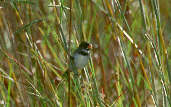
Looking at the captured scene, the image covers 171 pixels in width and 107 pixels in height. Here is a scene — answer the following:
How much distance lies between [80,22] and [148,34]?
478mm

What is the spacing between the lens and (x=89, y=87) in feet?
6.69

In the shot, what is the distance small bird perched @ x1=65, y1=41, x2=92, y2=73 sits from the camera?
235cm

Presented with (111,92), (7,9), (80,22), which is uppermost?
(7,9)

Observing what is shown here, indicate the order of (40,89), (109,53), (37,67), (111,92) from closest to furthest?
1. (40,89)
2. (37,67)
3. (111,92)
4. (109,53)

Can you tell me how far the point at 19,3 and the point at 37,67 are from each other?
0.53m

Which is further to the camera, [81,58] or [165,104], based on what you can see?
[81,58]

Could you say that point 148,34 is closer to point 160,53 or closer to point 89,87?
point 160,53

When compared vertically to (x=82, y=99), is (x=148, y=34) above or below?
above

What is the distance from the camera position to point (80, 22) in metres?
1.96

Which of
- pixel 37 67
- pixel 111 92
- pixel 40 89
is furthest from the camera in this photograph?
pixel 111 92

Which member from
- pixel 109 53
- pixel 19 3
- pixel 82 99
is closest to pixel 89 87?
pixel 82 99

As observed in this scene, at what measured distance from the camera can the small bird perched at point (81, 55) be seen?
2.35 metres

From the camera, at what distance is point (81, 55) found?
8.38ft

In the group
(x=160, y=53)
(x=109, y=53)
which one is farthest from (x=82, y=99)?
(x=109, y=53)
